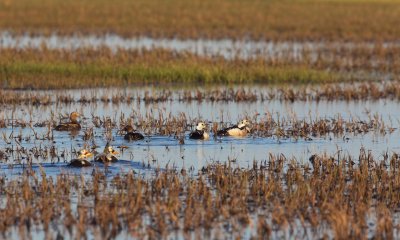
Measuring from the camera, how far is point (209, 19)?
49.4m

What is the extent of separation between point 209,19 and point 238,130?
3233 centimetres

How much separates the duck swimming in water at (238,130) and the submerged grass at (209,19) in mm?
22879

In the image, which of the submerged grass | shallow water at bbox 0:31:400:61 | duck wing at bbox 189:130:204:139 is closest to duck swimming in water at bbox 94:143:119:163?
duck wing at bbox 189:130:204:139

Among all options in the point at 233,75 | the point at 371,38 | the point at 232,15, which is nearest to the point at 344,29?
the point at 371,38

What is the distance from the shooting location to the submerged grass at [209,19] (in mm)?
42375

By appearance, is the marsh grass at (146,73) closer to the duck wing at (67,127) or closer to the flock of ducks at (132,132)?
the flock of ducks at (132,132)

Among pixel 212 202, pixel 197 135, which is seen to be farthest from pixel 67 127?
pixel 212 202

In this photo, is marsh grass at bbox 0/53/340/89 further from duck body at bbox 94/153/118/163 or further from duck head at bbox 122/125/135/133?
duck body at bbox 94/153/118/163

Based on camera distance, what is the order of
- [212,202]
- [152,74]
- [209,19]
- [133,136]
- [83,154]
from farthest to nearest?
[209,19] < [152,74] < [133,136] < [83,154] < [212,202]

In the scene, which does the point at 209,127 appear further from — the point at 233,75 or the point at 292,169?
the point at 233,75

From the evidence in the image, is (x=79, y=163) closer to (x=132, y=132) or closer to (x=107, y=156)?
(x=107, y=156)

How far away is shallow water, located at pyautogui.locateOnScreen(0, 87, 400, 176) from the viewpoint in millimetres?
15156

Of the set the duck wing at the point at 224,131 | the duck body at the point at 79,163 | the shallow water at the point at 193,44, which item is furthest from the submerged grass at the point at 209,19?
the duck body at the point at 79,163

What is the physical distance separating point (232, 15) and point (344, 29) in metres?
9.53
